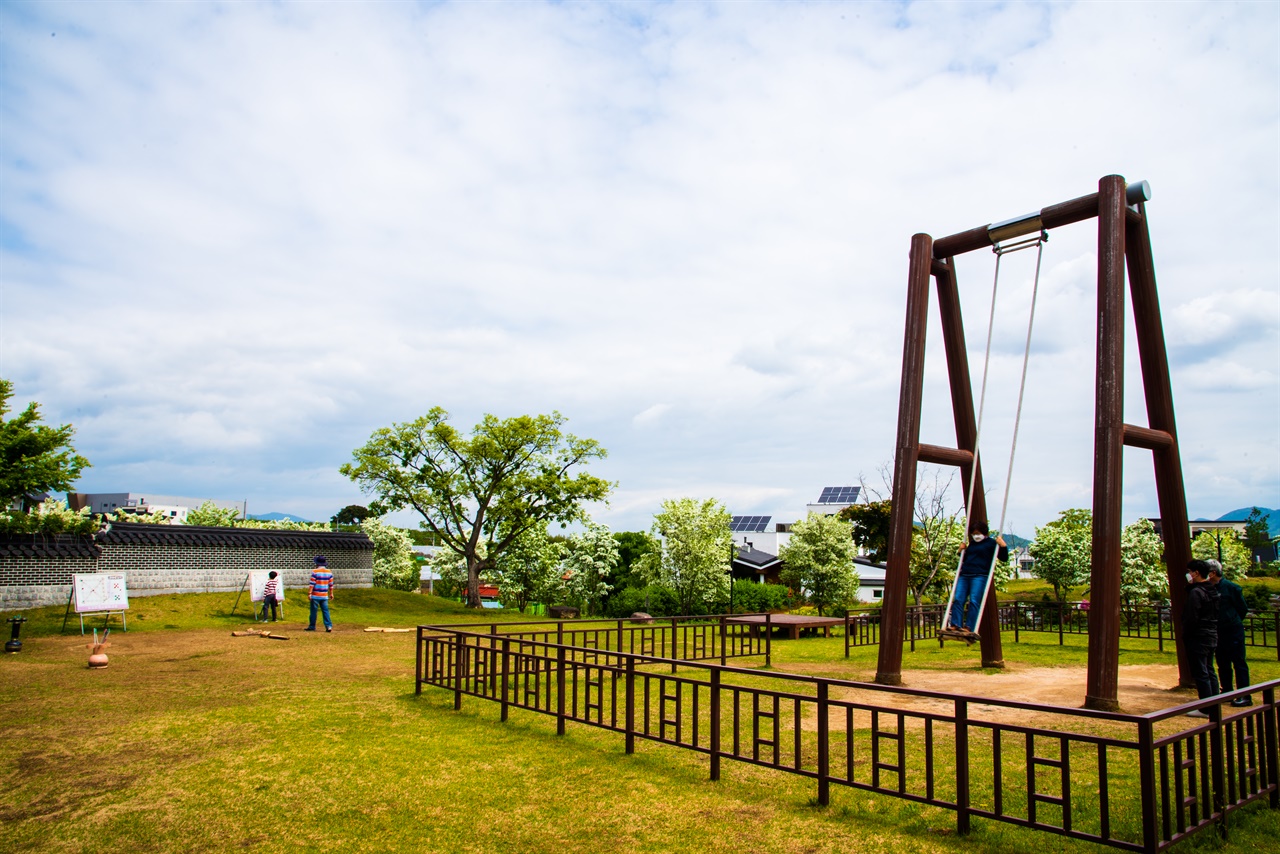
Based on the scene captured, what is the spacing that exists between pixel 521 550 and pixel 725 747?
3075 centimetres

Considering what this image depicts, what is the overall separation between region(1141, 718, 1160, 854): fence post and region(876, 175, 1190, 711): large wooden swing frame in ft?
15.5

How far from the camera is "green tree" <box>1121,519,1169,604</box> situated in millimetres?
28016

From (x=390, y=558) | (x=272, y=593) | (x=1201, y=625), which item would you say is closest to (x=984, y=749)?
(x=1201, y=625)

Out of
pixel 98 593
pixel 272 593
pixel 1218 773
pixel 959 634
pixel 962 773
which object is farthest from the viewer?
pixel 272 593

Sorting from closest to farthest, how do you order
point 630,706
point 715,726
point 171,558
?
point 715,726 < point 630,706 < point 171,558

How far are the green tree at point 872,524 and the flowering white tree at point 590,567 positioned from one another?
54.1 ft

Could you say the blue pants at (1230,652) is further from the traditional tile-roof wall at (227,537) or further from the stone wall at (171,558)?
the traditional tile-roof wall at (227,537)

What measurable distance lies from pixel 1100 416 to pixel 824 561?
22.7m

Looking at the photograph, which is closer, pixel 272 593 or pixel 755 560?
pixel 272 593

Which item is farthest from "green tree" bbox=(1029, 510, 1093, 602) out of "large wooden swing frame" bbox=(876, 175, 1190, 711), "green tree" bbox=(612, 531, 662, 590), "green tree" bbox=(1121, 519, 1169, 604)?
"large wooden swing frame" bbox=(876, 175, 1190, 711)

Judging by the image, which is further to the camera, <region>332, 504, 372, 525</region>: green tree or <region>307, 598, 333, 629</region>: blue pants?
<region>332, 504, 372, 525</region>: green tree

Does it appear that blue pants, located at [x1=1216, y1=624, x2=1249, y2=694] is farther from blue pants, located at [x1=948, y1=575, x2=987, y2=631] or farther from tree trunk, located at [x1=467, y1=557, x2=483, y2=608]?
tree trunk, located at [x1=467, y1=557, x2=483, y2=608]

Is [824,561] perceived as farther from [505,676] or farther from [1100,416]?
[505,676]

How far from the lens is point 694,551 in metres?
29.0
